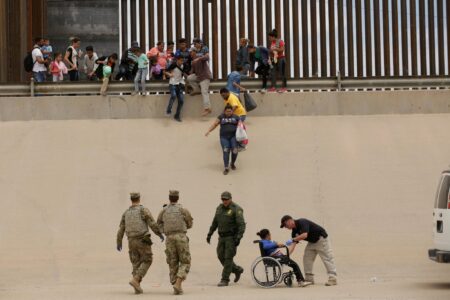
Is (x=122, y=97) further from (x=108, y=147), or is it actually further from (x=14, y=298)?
(x=14, y=298)

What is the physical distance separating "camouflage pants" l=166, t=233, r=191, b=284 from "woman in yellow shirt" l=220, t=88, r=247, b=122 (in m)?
6.57

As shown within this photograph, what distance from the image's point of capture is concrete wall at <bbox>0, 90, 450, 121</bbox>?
87.4 ft

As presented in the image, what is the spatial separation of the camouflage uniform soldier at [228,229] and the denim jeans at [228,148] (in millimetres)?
4706

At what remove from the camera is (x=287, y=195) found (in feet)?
75.5

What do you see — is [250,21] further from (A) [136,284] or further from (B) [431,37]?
(A) [136,284]

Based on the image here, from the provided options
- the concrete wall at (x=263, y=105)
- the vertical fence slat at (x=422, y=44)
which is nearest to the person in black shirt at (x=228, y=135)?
the concrete wall at (x=263, y=105)

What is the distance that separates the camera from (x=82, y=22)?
36188 millimetres

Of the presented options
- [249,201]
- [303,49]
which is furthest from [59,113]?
[303,49]

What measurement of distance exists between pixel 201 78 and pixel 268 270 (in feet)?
28.2

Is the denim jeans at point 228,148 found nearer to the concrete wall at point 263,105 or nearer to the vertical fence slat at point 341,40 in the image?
the concrete wall at point 263,105

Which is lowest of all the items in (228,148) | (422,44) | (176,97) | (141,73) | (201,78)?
(228,148)

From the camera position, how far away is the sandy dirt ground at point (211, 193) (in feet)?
65.1

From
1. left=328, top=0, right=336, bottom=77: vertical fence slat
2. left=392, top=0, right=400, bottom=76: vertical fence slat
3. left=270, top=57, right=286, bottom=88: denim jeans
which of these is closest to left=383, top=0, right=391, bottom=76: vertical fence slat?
left=392, top=0, right=400, bottom=76: vertical fence slat

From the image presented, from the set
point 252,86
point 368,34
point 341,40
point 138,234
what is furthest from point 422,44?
point 138,234
